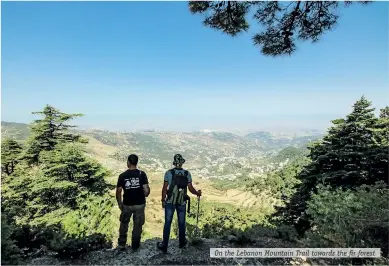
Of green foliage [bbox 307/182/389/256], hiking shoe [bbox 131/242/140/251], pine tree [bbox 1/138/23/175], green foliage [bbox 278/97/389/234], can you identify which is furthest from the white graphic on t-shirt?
pine tree [bbox 1/138/23/175]

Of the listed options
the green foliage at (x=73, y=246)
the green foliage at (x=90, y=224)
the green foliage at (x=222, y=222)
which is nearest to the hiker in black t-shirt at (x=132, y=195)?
the green foliage at (x=73, y=246)

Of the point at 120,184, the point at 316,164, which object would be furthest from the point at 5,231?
the point at 316,164

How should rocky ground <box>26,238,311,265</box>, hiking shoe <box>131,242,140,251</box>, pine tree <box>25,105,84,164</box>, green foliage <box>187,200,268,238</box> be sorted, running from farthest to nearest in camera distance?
pine tree <box>25,105,84,164</box>
green foliage <box>187,200,268,238</box>
hiking shoe <box>131,242,140,251</box>
rocky ground <box>26,238,311,265</box>

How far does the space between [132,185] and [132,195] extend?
0.21 m

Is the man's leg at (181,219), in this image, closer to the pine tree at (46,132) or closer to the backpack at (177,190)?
the backpack at (177,190)

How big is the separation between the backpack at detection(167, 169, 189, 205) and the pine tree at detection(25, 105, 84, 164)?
1376 centimetres

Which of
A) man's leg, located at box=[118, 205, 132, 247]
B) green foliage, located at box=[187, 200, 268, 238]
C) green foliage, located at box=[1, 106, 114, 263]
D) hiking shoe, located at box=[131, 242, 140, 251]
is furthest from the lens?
green foliage, located at box=[1, 106, 114, 263]

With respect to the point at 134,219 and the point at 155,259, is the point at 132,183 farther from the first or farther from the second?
the point at 155,259

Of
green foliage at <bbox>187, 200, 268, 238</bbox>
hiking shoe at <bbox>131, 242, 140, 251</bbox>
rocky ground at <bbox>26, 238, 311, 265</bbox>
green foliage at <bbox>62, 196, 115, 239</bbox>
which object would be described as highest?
hiking shoe at <bbox>131, 242, 140, 251</bbox>

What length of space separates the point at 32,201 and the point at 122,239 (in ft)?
39.4

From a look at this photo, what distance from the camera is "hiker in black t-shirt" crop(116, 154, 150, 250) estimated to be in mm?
5527

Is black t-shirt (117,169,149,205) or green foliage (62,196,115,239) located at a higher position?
black t-shirt (117,169,149,205)

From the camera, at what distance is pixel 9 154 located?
18.6 metres

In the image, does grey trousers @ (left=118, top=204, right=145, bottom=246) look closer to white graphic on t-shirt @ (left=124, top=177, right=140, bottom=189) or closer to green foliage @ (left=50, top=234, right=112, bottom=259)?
white graphic on t-shirt @ (left=124, top=177, right=140, bottom=189)
